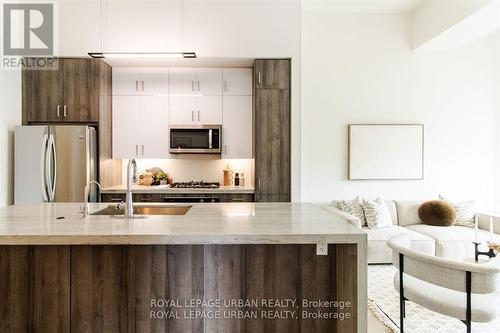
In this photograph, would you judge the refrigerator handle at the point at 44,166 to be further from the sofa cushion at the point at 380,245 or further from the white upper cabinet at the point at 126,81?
the sofa cushion at the point at 380,245

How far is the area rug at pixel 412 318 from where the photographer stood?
273cm

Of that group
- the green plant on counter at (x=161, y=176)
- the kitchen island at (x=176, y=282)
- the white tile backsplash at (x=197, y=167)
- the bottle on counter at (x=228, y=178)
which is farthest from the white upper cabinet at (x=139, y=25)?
the kitchen island at (x=176, y=282)

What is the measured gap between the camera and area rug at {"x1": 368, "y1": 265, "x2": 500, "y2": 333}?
2726 millimetres

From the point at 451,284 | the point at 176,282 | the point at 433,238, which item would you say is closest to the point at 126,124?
the point at 176,282

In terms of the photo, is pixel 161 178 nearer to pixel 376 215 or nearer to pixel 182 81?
pixel 182 81

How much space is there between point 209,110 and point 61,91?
1.81 metres

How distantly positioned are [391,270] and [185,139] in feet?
9.98

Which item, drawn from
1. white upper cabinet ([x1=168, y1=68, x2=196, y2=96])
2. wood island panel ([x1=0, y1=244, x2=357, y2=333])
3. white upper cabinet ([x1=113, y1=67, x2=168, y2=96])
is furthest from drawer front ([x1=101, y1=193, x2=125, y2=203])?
wood island panel ([x1=0, y1=244, x2=357, y2=333])

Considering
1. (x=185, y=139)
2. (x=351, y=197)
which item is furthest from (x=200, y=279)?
(x=351, y=197)

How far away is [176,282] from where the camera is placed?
6.47ft

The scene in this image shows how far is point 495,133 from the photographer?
5145mm

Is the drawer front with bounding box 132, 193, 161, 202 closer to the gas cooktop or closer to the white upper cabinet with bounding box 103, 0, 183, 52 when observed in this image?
the gas cooktop

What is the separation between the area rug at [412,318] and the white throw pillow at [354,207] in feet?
3.39

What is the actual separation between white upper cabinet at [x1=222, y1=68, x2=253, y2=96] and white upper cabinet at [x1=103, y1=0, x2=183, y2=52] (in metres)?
0.75
